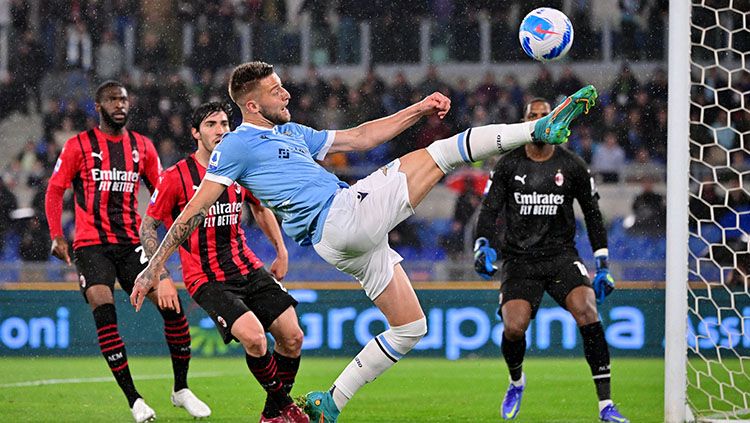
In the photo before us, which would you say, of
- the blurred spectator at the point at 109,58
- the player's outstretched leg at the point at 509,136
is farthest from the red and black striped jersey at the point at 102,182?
the blurred spectator at the point at 109,58

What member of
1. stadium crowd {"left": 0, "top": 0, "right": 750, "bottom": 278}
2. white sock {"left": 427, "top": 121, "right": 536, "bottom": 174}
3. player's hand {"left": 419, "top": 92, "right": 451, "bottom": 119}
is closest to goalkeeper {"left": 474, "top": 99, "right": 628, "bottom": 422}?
player's hand {"left": 419, "top": 92, "right": 451, "bottom": 119}

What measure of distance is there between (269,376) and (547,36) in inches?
91.2

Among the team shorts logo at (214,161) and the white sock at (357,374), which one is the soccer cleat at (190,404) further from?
the team shorts logo at (214,161)

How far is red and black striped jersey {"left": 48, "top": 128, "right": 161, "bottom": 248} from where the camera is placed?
7133mm

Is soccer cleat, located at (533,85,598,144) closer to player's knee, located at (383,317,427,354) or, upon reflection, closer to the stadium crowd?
player's knee, located at (383,317,427,354)

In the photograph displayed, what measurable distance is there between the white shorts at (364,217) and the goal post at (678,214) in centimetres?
151

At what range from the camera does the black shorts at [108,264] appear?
696cm

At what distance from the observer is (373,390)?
28.8 feet

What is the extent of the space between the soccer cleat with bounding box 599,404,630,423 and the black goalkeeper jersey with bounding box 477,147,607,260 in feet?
3.58

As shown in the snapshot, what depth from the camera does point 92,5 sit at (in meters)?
15.4

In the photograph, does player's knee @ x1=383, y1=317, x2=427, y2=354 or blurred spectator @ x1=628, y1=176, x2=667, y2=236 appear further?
blurred spectator @ x1=628, y1=176, x2=667, y2=236

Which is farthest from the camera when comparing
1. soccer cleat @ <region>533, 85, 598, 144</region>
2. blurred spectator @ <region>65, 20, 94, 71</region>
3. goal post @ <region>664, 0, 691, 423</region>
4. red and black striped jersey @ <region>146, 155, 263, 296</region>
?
blurred spectator @ <region>65, 20, 94, 71</region>

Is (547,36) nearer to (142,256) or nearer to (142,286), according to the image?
(142,286)

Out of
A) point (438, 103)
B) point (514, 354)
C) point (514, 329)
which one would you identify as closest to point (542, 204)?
point (514, 329)
